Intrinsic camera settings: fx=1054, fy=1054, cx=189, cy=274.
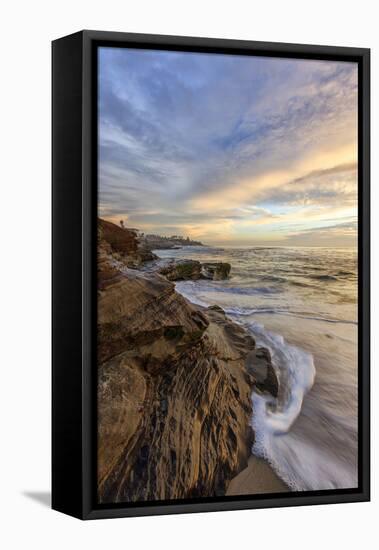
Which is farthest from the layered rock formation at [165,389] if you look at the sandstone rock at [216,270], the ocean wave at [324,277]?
the ocean wave at [324,277]

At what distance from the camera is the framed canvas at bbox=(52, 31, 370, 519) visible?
17.7 feet

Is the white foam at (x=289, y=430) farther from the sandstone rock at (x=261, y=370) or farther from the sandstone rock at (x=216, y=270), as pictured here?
the sandstone rock at (x=216, y=270)

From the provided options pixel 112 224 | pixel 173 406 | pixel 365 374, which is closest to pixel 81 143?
pixel 112 224

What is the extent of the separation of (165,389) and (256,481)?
2.35 ft

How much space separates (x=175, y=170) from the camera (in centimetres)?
558

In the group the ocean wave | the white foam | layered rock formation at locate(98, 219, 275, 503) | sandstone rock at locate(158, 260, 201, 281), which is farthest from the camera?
the ocean wave

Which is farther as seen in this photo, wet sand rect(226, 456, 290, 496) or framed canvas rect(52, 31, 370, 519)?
wet sand rect(226, 456, 290, 496)

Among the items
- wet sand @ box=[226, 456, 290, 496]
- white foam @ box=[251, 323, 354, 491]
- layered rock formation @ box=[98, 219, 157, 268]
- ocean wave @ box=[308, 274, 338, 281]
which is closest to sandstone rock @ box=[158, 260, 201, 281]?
layered rock formation @ box=[98, 219, 157, 268]

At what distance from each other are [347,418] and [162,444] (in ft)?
3.67

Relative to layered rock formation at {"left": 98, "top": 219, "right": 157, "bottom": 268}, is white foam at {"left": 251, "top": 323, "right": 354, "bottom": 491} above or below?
below

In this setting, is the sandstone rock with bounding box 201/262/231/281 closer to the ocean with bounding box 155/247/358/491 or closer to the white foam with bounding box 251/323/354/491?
the ocean with bounding box 155/247/358/491

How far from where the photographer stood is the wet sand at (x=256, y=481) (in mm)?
5605

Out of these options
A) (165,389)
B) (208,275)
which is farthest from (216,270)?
(165,389)

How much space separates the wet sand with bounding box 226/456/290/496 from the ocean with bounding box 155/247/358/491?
0.14ft
